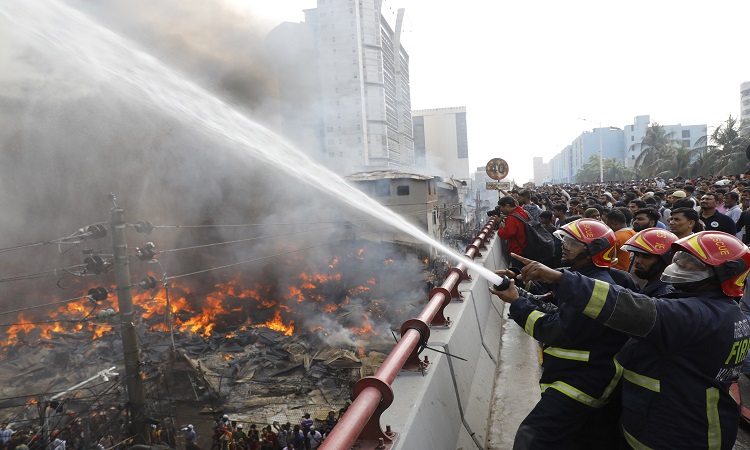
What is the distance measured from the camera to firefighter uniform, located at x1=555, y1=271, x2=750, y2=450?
6.18ft

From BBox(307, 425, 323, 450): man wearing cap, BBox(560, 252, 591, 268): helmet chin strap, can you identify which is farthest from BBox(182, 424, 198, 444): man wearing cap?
BBox(560, 252, 591, 268): helmet chin strap

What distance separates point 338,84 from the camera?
2256 inches

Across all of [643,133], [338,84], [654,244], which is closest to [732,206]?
[654,244]

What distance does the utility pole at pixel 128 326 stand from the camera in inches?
328

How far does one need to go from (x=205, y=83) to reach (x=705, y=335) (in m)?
28.3

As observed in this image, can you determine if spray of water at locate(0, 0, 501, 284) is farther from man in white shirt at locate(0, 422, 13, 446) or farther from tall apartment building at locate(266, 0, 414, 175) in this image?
tall apartment building at locate(266, 0, 414, 175)

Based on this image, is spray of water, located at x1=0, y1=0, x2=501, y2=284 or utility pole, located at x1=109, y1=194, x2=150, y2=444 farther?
spray of water, located at x1=0, y1=0, x2=501, y2=284

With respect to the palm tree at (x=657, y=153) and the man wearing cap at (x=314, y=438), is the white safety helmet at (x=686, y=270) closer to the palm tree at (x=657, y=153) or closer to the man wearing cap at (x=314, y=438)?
the man wearing cap at (x=314, y=438)

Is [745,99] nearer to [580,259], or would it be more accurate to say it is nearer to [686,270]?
[580,259]

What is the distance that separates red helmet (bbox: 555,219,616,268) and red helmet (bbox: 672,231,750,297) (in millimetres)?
559

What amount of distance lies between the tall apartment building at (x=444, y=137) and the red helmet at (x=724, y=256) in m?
116

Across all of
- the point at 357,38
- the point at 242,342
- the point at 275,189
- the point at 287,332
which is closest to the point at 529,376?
the point at 242,342

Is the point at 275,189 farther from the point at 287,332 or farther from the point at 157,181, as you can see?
the point at 287,332

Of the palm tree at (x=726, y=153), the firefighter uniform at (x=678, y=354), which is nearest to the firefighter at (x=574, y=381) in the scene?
the firefighter uniform at (x=678, y=354)
